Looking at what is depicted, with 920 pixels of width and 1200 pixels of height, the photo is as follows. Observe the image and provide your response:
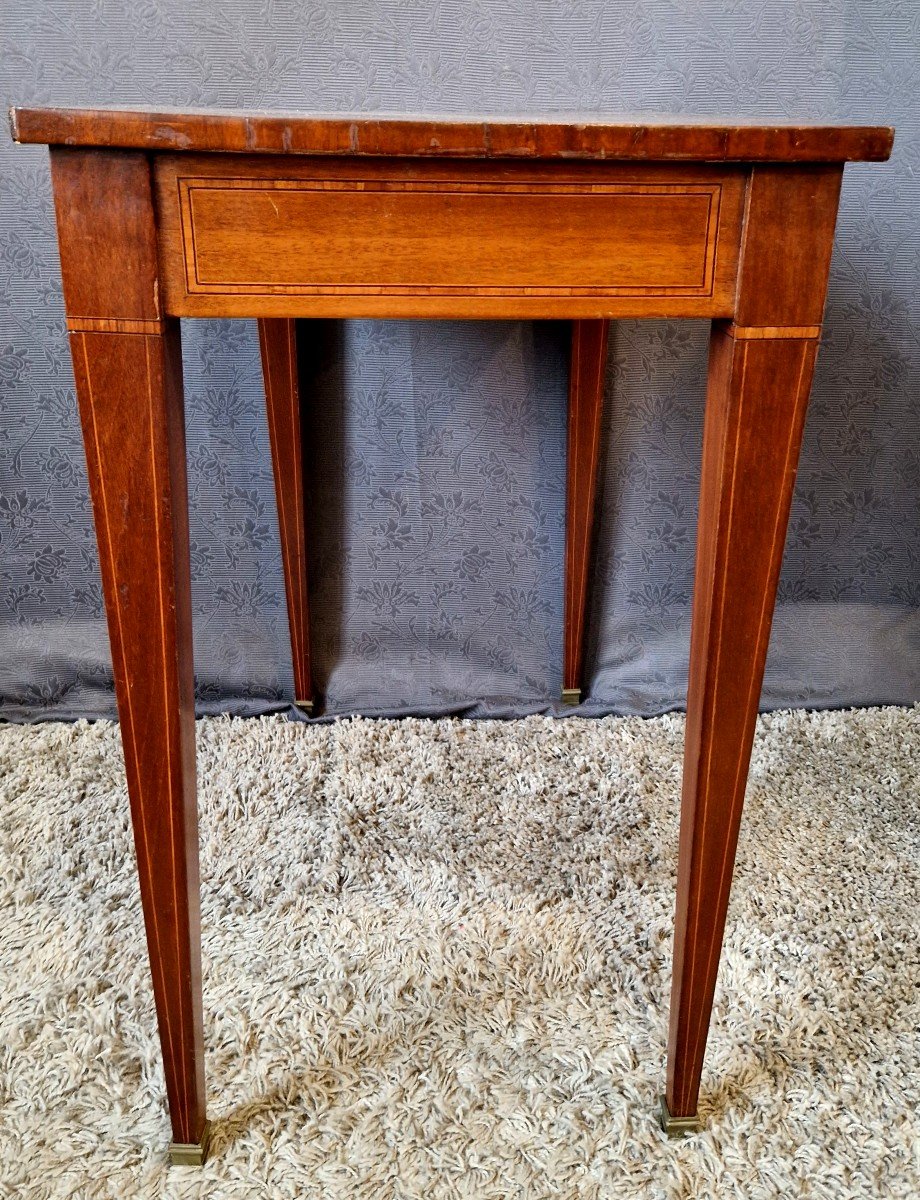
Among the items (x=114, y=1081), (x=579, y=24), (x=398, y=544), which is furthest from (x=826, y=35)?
(x=114, y=1081)

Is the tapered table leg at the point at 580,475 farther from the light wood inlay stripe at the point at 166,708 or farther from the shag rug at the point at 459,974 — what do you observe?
the light wood inlay stripe at the point at 166,708

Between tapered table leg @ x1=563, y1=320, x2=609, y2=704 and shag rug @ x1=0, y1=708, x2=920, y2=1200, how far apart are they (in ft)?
0.51

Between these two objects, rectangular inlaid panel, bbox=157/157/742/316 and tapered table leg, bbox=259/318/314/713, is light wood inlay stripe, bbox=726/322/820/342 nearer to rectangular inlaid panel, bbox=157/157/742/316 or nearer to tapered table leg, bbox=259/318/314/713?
rectangular inlaid panel, bbox=157/157/742/316

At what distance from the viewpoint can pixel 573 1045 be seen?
840 millimetres

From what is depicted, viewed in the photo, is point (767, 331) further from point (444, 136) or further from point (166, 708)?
point (166, 708)

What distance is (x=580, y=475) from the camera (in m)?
1.32

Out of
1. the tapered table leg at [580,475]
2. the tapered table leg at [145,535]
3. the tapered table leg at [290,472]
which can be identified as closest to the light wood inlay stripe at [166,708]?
the tapered table leg at [145,535]

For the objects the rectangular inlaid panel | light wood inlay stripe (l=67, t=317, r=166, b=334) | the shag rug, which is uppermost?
the rectangular inlaid panel

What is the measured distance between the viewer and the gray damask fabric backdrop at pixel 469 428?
1.19 m

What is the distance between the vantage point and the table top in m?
0.55

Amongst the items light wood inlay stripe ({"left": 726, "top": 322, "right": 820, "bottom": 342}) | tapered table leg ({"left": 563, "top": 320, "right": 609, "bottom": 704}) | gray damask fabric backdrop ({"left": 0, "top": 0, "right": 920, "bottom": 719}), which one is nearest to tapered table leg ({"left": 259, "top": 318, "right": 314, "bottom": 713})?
gray damask fabric backdrop ({"left": 0, "top": 0, "right": 920, "bottom": 719})

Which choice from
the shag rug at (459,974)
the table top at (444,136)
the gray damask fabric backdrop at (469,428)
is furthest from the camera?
the gray damask fabric backdrop at (469,428)

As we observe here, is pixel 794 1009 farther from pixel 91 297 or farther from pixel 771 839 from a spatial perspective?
pixel 91 297

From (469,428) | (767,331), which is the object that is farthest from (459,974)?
(469,428)
